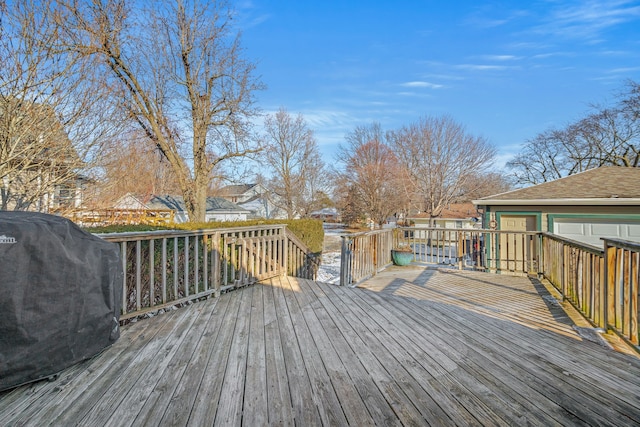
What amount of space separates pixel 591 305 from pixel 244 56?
11.0m

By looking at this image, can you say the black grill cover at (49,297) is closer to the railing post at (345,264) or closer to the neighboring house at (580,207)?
the railing post at (345,264)

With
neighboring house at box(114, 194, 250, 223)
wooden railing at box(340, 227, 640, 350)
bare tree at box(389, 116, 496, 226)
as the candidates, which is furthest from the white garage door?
neighboring house at box(114, 194, 250, 223)

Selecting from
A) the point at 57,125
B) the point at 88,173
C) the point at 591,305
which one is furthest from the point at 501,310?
the point at 88,173

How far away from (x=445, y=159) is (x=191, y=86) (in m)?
13.2

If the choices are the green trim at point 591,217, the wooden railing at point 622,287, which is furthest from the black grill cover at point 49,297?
the green trim at point 591,217

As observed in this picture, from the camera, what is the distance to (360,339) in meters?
2.30

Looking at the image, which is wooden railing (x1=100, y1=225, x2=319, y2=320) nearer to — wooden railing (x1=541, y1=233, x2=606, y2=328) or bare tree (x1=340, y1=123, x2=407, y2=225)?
wooden railing (x1=541, y1=233, x2=606, y2=328)

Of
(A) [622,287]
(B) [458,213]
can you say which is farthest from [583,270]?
(B) [458,213]

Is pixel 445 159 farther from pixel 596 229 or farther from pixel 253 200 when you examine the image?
pixel 253 200

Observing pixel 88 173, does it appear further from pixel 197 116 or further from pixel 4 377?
pixel 197 116

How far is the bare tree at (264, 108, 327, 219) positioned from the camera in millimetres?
20859

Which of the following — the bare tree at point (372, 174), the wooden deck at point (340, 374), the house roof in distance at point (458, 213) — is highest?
the bare tree at point (372, 174)

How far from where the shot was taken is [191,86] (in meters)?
9.82

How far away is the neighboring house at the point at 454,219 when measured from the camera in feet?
64.8
